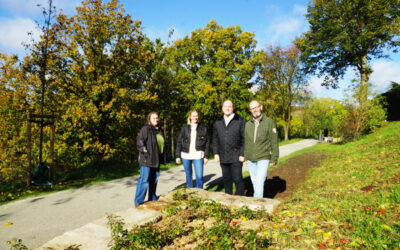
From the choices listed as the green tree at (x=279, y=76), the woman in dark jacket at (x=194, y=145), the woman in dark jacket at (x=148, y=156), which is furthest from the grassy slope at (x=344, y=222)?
the green tree at (x=279, y=76)

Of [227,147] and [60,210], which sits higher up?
[227,147]

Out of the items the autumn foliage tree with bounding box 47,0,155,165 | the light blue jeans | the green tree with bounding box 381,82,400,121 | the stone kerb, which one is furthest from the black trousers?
the green tree with bounding box 381,82,400,121

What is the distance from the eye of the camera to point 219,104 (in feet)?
70.0

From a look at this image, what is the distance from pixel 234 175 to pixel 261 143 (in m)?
0.84

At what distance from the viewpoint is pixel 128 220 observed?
306 cm

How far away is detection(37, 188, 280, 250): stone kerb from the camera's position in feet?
8.04

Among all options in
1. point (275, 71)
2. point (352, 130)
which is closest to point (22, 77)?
point (352, 130)

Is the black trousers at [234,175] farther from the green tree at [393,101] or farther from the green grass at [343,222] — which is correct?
the green tree at [393,101]

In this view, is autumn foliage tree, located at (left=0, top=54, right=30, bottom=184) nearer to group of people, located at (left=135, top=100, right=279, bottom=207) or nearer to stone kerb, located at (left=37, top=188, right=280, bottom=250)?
group of people, located at (left=135, top=100, right=279, bottom=207)

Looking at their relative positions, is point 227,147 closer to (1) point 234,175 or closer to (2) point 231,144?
(2) point 231,144

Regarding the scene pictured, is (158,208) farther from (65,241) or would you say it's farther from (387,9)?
(387,9)

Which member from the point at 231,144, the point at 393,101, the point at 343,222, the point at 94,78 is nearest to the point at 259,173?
the point at 231,144

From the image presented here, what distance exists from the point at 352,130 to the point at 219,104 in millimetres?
10683

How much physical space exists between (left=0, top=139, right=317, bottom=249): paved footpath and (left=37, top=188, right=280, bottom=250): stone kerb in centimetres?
39
